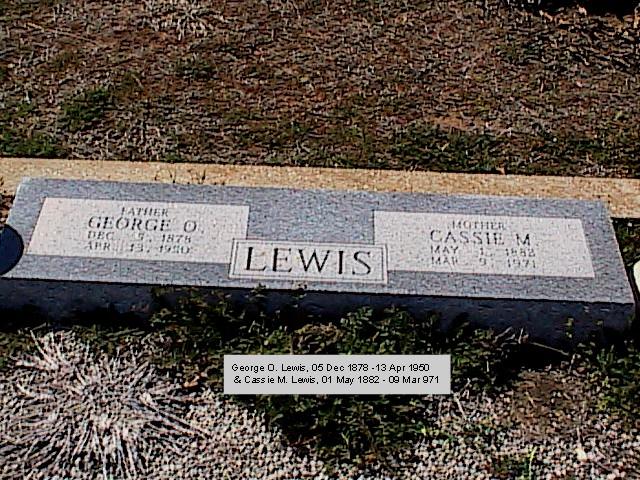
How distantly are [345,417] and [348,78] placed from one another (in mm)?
3112

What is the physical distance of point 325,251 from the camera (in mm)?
4359

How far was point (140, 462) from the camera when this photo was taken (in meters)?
3.69

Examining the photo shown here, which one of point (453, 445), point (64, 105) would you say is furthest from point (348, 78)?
point (453, 445)

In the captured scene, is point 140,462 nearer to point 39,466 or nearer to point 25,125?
point 39,466

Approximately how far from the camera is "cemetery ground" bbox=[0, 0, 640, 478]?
380cm

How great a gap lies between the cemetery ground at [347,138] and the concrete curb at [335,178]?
0.39 feet

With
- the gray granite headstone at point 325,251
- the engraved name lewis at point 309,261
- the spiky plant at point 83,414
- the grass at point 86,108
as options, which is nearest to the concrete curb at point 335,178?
the grass at point 86,108

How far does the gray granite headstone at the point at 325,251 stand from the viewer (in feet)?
13.7

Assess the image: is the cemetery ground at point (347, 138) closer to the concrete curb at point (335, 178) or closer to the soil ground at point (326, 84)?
the soil ground at point (326, 84)

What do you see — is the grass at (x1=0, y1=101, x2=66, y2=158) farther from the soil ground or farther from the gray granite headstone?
the gray granite headstone

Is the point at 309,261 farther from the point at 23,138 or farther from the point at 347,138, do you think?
the point at 23,138

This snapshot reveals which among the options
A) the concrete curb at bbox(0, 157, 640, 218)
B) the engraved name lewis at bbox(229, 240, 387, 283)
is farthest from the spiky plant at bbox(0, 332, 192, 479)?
the concrete curb at bbox(0, 157, 640, 218)

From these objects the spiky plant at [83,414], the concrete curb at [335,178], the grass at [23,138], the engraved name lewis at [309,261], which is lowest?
the spiky plant at [83,414]

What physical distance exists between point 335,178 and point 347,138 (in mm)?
467
